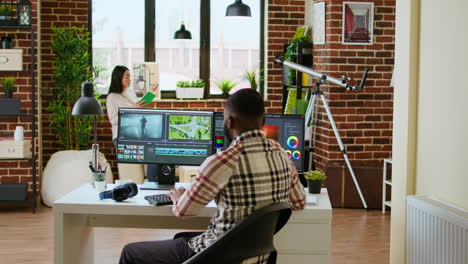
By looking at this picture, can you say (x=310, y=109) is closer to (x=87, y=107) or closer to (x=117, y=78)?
(x=117, y=78)

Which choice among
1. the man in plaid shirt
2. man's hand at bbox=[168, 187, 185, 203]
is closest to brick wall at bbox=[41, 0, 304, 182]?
man's hand at bbox=[168, 187, 185, 203]

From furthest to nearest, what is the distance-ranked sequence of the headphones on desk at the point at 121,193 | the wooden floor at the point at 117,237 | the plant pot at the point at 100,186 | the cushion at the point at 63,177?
the cushion at the point at 63,177 → the wooden floor at the point at 117,237 → the plant pot at the point at 100,186 → the headphones on desk at the point at 121,193

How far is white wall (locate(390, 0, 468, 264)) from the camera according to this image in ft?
12.5

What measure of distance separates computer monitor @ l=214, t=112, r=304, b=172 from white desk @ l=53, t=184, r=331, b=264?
0.35 m

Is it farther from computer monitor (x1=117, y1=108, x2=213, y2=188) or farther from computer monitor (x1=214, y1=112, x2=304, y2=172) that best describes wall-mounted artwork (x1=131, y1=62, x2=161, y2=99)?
computer monitor (x1=214, y1=112, x2=304, y2=172)

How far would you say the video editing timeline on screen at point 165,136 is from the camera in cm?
434

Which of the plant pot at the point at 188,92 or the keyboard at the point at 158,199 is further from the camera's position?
the plant pot at the point at 188,92

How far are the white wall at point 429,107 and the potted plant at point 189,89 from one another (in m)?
4.07

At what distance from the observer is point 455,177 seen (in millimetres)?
3855

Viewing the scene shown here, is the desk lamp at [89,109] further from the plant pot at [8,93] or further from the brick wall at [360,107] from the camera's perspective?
the brick wall at [360,107]

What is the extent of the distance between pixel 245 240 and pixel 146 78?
553cm

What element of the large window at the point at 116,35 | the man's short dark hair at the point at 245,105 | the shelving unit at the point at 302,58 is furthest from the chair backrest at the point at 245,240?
the large window at the point at 116,35

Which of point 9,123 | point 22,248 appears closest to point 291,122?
point 22,248

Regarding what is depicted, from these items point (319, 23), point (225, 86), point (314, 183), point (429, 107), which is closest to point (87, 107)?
point (314, 183)
